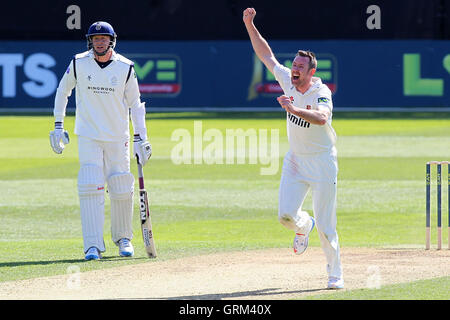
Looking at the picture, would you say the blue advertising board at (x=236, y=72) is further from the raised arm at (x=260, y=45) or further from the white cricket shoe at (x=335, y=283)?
the white cricket shoe at (x=335, y=283)

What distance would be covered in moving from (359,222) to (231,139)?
1086cm

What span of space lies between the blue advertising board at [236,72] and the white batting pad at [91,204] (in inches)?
871

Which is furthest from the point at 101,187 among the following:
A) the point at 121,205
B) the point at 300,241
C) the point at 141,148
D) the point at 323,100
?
the point at 323,100

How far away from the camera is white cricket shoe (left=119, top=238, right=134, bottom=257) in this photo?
10.1 meters

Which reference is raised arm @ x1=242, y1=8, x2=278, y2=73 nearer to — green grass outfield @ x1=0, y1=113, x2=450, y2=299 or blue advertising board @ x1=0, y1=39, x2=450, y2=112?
green grass outfield @ x1=0, y1=113, x2=450, y2=299

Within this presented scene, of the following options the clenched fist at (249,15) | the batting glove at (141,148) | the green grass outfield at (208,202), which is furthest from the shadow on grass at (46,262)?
the clenched fist at (249,15)

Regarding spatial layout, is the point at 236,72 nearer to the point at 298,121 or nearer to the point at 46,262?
the point at 46,262

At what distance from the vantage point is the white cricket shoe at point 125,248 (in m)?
10.1

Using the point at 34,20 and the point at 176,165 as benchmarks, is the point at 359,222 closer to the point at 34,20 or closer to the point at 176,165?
the point at 176,165

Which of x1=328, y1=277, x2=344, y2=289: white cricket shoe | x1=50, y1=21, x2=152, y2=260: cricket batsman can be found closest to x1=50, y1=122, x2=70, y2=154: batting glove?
x1=50, y1=21, x2=152, y2=260: cricket batsman

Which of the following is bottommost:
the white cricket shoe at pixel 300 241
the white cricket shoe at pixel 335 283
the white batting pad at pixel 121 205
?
the white cricket shoe at pixel 335 283

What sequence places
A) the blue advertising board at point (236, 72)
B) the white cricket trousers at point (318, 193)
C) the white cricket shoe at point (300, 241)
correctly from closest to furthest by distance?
the white cricket trousers at point (318, 193), the white cricket shoe at point (300, 241), the blue advertising board at point (236, 72)

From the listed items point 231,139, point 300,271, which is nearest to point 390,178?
point 231,139
